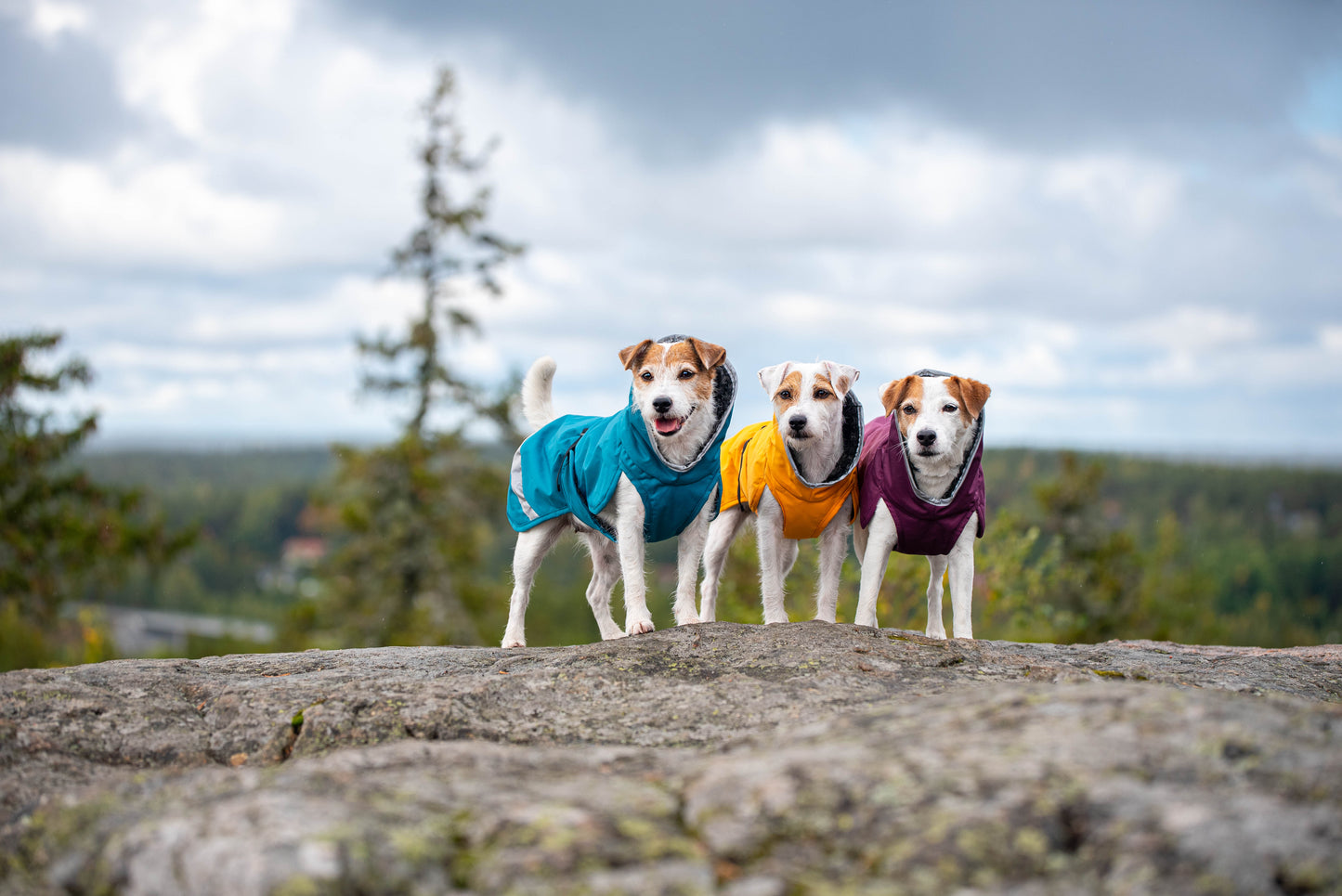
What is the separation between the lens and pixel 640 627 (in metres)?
7.07

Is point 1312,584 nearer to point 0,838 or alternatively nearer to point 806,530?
point 806,530

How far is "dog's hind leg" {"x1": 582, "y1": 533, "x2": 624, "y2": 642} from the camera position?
8578 mm

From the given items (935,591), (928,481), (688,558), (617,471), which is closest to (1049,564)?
(935,591)

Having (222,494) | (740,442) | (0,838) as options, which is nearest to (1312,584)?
(740,442)

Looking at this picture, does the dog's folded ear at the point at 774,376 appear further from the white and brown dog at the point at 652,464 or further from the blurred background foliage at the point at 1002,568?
the blurred background foliage at the point at 1002,568

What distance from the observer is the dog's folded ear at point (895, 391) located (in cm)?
762

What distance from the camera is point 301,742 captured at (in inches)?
182

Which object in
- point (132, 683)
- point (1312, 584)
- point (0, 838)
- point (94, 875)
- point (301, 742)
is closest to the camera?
point (94, 875)

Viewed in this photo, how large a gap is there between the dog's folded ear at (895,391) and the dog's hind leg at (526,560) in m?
2.92

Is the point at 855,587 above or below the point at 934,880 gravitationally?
below

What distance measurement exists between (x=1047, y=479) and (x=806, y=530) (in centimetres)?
3761

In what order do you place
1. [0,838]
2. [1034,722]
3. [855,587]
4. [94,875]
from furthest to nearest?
[855,587], [0,838], [1034,722], [94,875]

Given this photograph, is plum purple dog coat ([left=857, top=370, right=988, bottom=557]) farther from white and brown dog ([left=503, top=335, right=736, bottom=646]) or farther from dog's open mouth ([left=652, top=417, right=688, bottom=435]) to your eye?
dog's open mouth ([left=652, top=417, right=688, bottom=435])

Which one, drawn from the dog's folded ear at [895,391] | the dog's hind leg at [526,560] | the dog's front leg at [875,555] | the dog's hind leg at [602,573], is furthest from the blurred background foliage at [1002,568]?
the dog's folded ear at [895,391]
